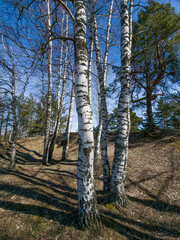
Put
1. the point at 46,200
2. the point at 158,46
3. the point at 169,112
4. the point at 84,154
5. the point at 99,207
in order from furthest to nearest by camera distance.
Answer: the point at 169,112 < the point at 158,46 < the point at 46,200 < the point at 99,207 < the point at 84,154

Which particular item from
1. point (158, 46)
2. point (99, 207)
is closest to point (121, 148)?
point (99, 207)

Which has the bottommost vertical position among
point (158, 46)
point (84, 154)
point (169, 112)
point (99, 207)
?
point (99, 207)

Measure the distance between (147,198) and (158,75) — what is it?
28.2 ft

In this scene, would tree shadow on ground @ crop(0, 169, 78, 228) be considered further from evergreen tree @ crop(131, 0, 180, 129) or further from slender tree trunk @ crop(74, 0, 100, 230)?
evergreen tree @ crop(131, 0, 180, 129)

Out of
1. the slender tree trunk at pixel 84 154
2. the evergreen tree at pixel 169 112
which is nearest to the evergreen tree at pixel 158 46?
the evergreen tree at pixel 169 112

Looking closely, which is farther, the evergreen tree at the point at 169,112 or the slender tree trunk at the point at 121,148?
the evergreen tree at the point at 169,112

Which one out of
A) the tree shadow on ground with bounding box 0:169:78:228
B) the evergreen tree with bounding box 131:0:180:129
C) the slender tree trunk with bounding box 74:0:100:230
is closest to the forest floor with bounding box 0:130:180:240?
the tree shadow on ground with bounding box 0:169:78:228

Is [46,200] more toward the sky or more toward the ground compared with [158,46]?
more toward the ground

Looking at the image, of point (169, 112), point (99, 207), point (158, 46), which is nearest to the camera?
point (99, 207)

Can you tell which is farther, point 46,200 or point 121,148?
point 46,200

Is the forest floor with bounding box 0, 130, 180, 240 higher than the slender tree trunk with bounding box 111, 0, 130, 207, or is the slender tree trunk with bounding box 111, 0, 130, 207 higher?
the slender tree trunk with bounding box 111, 0, 130, 207

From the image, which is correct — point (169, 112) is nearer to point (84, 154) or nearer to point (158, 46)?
point (158, 46)

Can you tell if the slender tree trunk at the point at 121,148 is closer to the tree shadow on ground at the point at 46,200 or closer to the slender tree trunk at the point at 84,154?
the slender tree trunk at the point at 84,154

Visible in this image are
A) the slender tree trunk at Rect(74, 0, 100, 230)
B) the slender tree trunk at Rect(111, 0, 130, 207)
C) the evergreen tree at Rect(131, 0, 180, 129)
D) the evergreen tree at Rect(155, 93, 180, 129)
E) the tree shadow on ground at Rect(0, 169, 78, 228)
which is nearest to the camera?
the slender tree trunk at Rect(74, 0, 100, 230)
